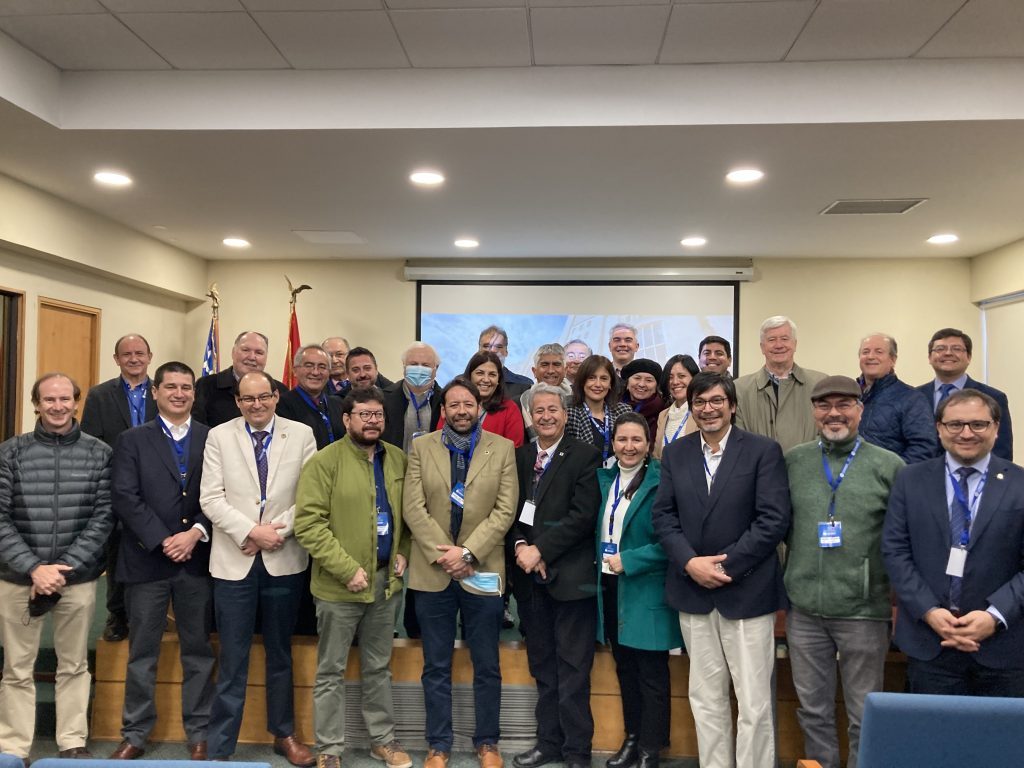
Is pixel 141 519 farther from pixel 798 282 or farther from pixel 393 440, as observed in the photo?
pixel 798 282

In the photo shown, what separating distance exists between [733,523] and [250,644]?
6.70ft

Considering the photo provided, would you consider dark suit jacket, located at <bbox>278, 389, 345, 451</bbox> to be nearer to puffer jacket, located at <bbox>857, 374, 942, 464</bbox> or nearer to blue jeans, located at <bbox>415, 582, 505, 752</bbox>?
blue jeans, located at <bbox>415, 582, 505, 752</bbox>

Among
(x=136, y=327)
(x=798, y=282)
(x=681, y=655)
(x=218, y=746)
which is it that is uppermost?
(x=798, y=282)

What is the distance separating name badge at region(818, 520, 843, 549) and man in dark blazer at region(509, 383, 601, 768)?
0.85 metres

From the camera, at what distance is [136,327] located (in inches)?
303

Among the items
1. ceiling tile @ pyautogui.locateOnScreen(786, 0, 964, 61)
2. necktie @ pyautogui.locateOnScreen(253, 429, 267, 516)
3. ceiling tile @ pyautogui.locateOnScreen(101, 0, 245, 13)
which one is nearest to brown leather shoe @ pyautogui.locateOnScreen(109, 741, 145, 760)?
necktie @ pyautogui.locateOnScreen(253, 429, 267, 516)

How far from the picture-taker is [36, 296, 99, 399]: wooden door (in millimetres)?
6238

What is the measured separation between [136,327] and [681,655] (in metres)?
6.55

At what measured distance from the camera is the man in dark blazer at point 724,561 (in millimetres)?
2768

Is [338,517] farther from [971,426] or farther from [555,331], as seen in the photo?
[555,331]

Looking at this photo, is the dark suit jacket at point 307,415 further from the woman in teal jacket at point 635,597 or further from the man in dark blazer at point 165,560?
the woman in teal jacket at point 635,597

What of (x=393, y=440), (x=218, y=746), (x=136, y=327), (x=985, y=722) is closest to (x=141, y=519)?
(x=218, y=746)

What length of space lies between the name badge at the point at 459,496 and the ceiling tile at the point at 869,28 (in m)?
2.71

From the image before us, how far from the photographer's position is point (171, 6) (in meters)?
3.55
